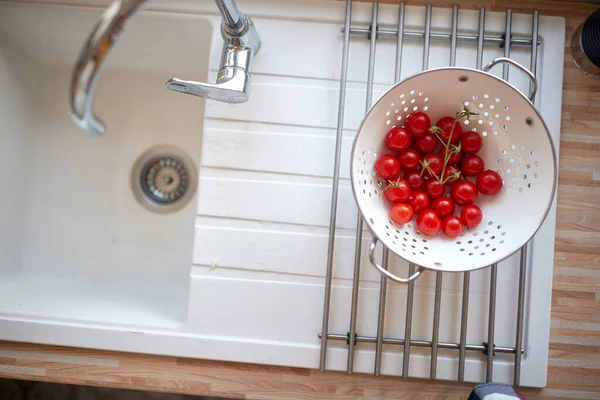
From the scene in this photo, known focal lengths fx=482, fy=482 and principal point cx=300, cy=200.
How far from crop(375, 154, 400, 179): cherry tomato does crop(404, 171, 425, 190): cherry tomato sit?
31 mm

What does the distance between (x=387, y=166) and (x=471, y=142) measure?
15 cm

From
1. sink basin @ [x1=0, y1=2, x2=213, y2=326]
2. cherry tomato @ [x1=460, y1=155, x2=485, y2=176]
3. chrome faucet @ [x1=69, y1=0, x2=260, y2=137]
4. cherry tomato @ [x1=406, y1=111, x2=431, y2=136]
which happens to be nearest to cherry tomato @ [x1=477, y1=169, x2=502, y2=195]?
cherry tomato @ [x1=460, y1=155, x2=485, y2=176]

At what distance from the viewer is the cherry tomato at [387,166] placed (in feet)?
2.50

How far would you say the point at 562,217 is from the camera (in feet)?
2.90

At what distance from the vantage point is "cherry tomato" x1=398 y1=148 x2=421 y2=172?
0.78 metres

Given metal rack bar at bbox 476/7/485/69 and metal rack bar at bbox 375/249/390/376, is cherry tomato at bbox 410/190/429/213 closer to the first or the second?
metal rack bar at bbox 375/249/390/376

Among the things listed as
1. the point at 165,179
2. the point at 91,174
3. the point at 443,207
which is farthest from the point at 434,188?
the point at 91,174

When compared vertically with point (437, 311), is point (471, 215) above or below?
above

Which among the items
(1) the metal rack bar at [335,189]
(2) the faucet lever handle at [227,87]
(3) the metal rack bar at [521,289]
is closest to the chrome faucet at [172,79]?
(2) the faucet lever handle at [227,87]

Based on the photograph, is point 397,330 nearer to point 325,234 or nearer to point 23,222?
point 325,234

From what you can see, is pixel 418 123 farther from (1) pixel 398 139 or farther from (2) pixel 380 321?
(2) pixel 380 321

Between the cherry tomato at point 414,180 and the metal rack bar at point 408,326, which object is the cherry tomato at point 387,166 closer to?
the cherry tomato at point 414,180

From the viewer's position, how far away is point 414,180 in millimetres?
Answer: 791

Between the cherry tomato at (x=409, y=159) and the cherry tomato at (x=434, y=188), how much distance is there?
0.04 metres
